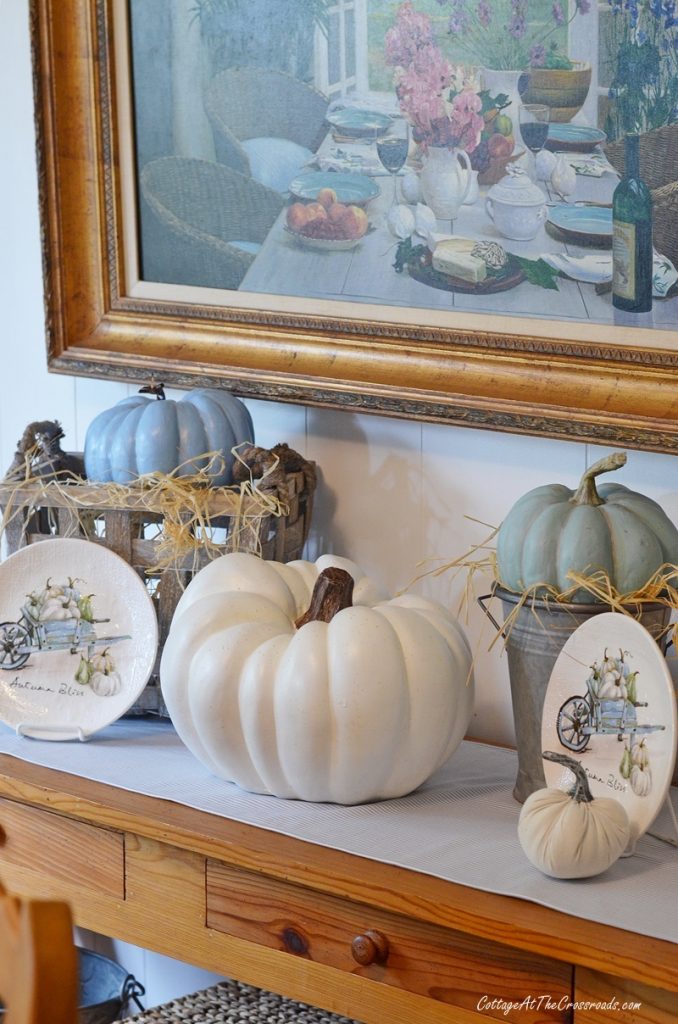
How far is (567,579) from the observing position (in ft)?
3.87

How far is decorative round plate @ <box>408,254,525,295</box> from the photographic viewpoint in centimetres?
141

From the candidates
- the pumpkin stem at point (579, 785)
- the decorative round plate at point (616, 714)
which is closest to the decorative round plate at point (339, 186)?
the decorative round plate at point (616, 714)

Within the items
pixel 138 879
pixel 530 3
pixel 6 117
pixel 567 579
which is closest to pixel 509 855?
pixel 567 579

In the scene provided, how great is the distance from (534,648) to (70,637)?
559mm

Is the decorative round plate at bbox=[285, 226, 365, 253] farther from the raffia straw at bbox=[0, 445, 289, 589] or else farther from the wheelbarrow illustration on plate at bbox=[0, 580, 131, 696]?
the wheelbarrow illustration on plate at bbox=[0, 580, 131, 696]

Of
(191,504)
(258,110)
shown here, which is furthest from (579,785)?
(258,110)

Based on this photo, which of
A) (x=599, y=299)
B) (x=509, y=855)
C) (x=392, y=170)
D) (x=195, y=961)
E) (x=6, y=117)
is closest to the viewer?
(x=509, y=855)

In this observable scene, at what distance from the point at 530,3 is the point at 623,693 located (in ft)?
2.30

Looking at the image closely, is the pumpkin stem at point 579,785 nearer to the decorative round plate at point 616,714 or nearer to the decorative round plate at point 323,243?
the decorative round plate at point 616,714

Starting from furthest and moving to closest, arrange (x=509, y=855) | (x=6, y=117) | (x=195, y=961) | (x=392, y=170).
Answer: (x=6, y=117)
(x=392, y=170)
(x=195, y=961)
(x=509, y=855)

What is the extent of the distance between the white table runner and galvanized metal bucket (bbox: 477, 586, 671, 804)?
0.05 meters

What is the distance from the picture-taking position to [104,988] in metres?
1.82

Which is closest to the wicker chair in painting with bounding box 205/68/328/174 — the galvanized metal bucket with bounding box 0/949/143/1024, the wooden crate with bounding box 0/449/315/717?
the wooden crate with bounding box 0/449/315/717

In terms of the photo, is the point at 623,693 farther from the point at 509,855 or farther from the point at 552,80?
the point at 552,80
